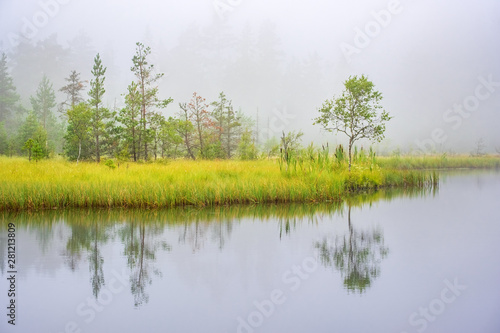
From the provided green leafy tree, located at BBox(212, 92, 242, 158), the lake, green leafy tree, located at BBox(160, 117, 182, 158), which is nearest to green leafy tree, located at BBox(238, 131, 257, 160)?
green leafy tree, located at BBox(212, 92, 242, 158)

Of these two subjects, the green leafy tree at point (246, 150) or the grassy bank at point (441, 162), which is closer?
the green leafy tree at point (246, 150)

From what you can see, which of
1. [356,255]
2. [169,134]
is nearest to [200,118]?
[169,134]

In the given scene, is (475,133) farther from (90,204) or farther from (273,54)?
(90,204)

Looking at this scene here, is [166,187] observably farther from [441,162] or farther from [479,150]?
[479,150]

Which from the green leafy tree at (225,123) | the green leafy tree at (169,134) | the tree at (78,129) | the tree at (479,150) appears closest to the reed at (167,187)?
the tree at (78,129)

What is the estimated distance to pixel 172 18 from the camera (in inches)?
4392

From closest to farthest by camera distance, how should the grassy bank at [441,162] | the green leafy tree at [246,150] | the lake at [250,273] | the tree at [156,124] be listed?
the lake at [250,273], the tree at [156,124], the green leafy tree at [246,150], the grassy bank at [441,162]

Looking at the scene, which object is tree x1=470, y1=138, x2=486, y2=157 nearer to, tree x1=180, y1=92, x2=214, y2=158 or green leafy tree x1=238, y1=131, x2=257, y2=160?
green leafy tree x1=238, y1=131, x2=257, y2=160

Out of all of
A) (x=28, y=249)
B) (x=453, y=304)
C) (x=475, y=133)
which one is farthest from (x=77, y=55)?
(x=453, y=304)

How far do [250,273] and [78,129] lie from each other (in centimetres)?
1961

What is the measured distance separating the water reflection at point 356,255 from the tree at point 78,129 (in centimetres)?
1730

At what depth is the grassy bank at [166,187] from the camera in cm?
1339

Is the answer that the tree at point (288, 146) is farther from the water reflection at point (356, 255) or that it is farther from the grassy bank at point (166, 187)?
the water reflection at point (356, 255)

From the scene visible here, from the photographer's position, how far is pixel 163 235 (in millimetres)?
10008
